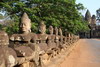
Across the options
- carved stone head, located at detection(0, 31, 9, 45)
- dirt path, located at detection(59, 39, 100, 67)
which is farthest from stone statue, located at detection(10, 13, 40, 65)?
dirt path, located at detection(59, 39, 100, 67)

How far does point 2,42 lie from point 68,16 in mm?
16735

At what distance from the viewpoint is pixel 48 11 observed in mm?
18484

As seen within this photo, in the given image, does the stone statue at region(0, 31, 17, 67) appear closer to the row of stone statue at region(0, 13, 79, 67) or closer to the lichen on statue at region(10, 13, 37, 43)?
the row of stone statue at region(0, 13, 79, 67)

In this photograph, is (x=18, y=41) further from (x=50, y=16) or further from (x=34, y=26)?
(x=50, y=16)

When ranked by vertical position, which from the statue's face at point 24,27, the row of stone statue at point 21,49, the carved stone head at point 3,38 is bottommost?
the row of stone statue at point 21,49

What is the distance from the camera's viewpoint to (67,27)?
20.0 m

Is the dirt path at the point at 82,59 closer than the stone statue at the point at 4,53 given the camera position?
No

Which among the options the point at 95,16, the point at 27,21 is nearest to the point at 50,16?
the point at 27,21

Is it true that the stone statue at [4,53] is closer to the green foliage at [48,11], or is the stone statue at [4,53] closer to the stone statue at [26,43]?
the stone statue at [26,43]

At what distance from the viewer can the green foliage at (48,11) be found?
17.3 meters

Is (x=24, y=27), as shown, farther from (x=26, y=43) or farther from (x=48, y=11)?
(x=48, y=11)

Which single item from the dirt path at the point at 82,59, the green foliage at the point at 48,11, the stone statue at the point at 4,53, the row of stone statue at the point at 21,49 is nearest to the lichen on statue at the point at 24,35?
the row of stone statue at the point at 21,49

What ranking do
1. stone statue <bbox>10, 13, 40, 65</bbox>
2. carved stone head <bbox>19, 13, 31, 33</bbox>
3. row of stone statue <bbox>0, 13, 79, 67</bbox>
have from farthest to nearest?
carved stone head <bbox>19, 13, 31, 33</bbox> → stone statue <bbox>10, 13, 40, 65</bbox> → row of stone statue <bbox>0, 13, 79, 67</bbox>

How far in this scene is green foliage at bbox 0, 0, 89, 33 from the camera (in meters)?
17.3
